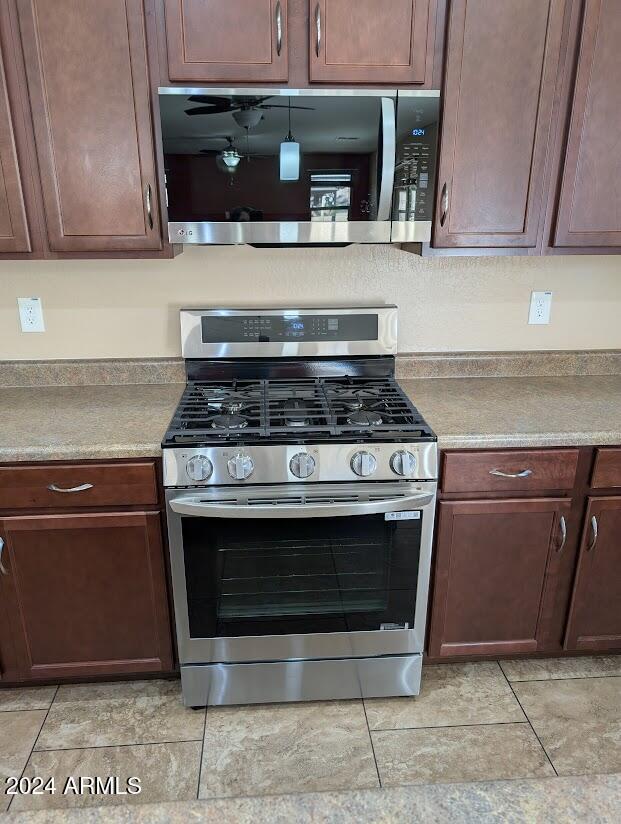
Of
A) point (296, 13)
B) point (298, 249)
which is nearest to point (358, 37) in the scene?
point (296, 13)

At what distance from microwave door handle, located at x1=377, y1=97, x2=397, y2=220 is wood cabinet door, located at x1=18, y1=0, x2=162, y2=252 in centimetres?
68

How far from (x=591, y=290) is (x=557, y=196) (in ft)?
1.85

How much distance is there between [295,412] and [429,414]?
0.43 meters

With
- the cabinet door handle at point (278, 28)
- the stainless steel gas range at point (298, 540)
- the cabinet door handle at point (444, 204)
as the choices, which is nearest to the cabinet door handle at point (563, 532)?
the stainless steel gas range at point (298, 540)

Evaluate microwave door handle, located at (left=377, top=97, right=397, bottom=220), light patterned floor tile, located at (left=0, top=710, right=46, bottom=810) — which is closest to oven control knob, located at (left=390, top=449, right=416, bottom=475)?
microwave door handle, located at (left=377, top=97, right=397, bottom=220)

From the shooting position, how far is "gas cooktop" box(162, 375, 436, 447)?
1.62 m

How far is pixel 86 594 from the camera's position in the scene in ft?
5.77

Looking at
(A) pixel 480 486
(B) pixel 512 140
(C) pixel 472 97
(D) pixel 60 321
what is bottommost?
(A) pixel 480 486

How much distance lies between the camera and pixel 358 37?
1600mm

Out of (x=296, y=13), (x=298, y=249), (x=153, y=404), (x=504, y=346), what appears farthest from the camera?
(x=504, y=346)

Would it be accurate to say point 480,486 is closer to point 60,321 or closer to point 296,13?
point 296,13

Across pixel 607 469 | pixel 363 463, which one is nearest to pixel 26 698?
pixel 363 463

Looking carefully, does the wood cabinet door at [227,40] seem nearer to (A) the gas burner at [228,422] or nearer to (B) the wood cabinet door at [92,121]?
(B) the wood cabinet door at [92,121]

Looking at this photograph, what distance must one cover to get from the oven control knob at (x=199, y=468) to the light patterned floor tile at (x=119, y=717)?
83 centimetres
